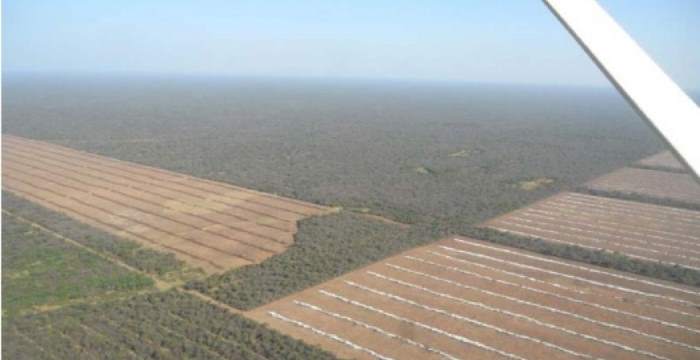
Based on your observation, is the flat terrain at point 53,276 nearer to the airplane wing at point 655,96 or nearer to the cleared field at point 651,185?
the airplane wing at point 655,96

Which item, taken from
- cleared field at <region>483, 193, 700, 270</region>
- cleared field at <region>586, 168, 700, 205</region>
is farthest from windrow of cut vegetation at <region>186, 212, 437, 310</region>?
cleared field at <region>586, 168, 700, 205</region>

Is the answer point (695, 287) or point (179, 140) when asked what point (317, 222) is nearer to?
point (695, 287)

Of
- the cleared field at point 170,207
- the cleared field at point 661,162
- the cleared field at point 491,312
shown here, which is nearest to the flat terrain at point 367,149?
the cleared field at point 661,162

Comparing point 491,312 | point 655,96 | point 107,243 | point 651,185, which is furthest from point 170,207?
point 651,185

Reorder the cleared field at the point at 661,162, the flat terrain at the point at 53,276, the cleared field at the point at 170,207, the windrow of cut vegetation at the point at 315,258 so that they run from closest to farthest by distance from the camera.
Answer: the flat terrain at the point at 53,276, the windrow of cut vegetation at the point at 315,258, the cleared field at the point at 170,207, the cleared field at the point at 661,162

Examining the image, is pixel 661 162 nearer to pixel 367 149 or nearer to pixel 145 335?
pixel 367 149

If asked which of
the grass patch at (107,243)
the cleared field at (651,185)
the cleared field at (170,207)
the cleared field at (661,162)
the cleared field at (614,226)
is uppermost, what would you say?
the cleared field at (661,162)

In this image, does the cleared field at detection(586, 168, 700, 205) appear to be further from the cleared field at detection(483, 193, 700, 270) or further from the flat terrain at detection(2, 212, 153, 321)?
the flat terrain at detection(2, 212, 153, 321)
